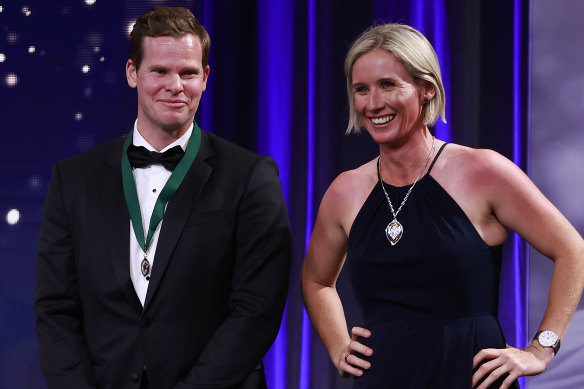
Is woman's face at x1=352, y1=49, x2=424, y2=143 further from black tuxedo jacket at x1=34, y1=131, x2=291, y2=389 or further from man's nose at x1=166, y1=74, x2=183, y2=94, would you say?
man's nose at x1=166, y1=74, x2=183, y2=94

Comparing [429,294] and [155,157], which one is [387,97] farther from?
[155,157]

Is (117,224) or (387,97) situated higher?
(387,97)

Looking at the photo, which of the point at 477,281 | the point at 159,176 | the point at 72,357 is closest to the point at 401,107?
the point at 477,281

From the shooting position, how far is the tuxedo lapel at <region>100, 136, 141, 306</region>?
79.7 inches

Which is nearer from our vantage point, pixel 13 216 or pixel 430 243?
pixel 430 243

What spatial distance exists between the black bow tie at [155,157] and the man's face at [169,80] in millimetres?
70

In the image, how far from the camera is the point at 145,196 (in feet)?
6.98

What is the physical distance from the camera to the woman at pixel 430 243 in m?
1.97

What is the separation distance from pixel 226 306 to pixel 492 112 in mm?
1584

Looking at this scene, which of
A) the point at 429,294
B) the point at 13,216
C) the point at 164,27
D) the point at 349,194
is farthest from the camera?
the point at 13,216

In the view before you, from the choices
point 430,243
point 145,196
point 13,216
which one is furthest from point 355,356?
point 13,216

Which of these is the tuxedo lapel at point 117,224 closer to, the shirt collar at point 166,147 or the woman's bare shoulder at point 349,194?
the shirt collar at point 166,147

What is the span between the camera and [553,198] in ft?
12.0

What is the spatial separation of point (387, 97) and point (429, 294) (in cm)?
54
